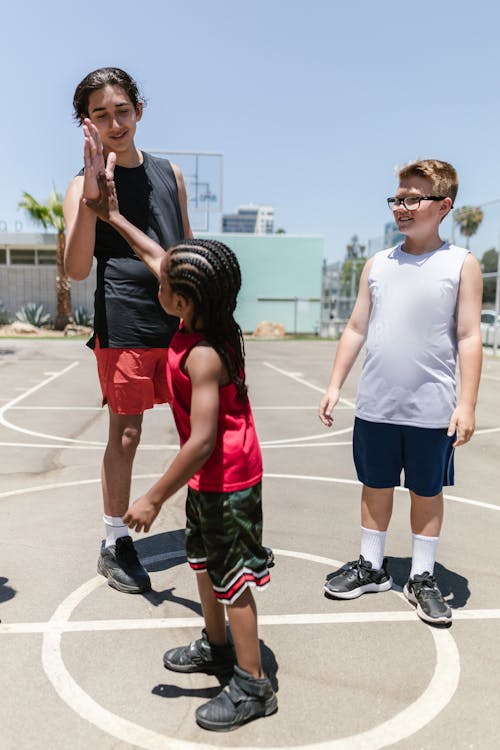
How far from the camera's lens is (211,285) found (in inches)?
83.0

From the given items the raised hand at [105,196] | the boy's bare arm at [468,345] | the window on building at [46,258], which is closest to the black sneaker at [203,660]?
the boy's bare arm at [468,345]

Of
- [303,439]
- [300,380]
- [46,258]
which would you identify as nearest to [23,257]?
[46,258]

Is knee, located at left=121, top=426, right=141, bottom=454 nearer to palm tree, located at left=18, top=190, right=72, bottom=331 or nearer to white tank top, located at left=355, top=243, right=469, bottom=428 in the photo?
white tank top, located at left=355, top=243, right=469, bottom=428

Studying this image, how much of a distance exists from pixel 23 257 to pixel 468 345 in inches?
1363

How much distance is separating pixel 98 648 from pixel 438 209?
230cm

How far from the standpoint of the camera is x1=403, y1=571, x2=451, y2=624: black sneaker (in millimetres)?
2797

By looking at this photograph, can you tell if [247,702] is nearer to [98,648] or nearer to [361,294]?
[98,648]

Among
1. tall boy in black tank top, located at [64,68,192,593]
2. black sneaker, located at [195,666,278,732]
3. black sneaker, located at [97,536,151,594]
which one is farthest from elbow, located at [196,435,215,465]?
black sneaker, located at [97,536,151,594]

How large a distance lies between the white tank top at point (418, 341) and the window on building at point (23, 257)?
33914 millimetres

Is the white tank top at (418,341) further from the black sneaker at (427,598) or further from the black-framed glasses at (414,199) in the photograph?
the black sneaker at (427,598)

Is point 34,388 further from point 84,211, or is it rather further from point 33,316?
point 33,316

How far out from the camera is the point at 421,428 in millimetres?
2969

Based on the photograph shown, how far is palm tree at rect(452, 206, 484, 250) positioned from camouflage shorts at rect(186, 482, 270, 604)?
18407mm

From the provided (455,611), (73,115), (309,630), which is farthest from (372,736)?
(73,115)
